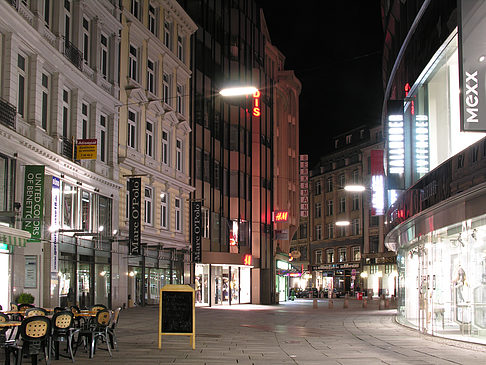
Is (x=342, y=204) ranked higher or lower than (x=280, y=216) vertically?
higher

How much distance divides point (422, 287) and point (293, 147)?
41.3m

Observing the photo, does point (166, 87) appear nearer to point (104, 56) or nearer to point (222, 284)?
point (104, 56)

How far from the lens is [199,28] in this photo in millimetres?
45219

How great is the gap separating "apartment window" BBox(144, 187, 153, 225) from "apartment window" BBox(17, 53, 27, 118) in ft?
41.6

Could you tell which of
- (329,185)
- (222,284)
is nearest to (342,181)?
(329,185)

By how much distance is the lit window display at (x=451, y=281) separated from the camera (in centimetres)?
1758

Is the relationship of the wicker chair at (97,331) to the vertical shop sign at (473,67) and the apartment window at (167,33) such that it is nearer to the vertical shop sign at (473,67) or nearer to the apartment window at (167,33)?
the vertical shop sign at (473,67)

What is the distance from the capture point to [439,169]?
18797mm

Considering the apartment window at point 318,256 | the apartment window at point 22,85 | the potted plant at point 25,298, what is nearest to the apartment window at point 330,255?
the apartment window at point 318,256

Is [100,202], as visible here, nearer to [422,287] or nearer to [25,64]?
[25,64]

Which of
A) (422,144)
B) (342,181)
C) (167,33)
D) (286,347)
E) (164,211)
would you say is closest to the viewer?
(286,347)

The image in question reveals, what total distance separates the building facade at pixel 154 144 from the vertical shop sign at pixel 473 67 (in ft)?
70.3

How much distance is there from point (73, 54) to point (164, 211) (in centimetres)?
1311

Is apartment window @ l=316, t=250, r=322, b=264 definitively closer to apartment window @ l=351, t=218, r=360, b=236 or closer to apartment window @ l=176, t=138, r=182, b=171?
apartment window @ l=351, t=218, r=360, b=236
